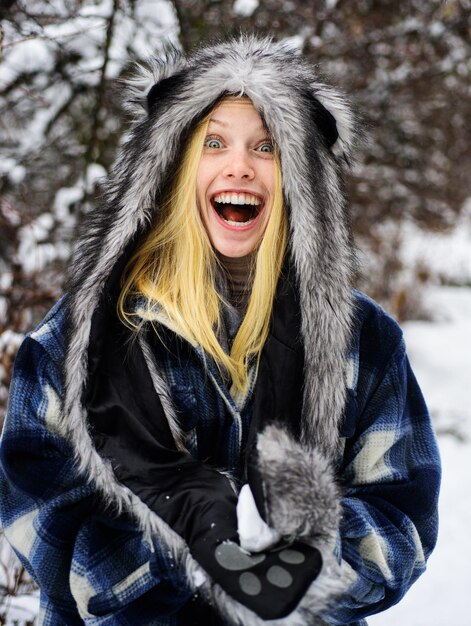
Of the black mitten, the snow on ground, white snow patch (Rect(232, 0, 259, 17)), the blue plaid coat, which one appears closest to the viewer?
the black mitten

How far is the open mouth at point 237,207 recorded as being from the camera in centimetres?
192

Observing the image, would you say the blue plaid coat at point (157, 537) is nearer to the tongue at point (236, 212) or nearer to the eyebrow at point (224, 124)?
the tongue at point (236, 212)

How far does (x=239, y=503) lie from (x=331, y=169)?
104 cm

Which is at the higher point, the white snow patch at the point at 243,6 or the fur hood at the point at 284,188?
the white snow patch at the point at 243,6

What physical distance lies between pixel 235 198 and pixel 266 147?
18 centimetres

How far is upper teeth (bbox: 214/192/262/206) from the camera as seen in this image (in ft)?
6.29

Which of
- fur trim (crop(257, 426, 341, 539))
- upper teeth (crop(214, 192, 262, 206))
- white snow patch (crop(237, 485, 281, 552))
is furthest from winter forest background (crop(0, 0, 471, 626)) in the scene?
white snow patch (crop(237, 485, 281, 552))

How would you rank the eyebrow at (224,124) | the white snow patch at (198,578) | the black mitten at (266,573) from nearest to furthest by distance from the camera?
the black mitten at (266,573) → the white snow patch at (198,578) → the eyebrow at (224,124)

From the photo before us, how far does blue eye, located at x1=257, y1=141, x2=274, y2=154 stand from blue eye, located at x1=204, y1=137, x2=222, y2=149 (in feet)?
0.38

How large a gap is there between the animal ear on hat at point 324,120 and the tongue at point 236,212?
0.32m

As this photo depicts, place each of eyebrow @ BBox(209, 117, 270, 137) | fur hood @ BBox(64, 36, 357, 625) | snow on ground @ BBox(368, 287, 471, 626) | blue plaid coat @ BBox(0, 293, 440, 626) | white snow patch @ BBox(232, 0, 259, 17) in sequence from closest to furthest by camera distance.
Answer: blue plaid coat @ BBox(0, 293, 440, 626) → fur hood @ BBox(64, 36, 357, 625) → eyebrow @ BBox(209, 117, 270, 137) → snow on ground @ BBox(368, 287, 471, 626) → white snow patch @ BBox(232, 0, 259, 17)

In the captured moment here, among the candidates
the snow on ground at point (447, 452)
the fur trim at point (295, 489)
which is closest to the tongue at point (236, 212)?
the fur trim at point (295, 489)

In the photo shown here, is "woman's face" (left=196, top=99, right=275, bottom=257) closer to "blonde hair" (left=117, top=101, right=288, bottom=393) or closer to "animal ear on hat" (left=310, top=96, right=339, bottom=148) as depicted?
"blonde hair" (left=117, top=101, right=288, bottom=393)

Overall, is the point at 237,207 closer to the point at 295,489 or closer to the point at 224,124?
the point at 224,124
